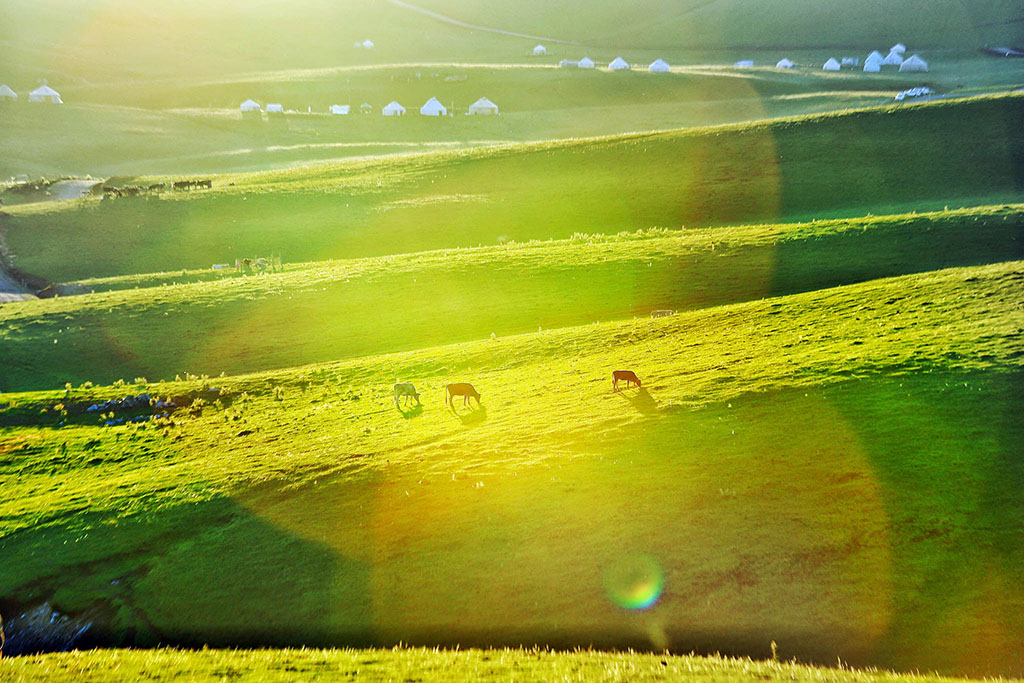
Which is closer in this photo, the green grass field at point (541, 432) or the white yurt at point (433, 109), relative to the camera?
the green grass field at point (541, 432)

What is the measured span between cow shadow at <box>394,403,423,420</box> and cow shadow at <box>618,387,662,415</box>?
934 centimetres

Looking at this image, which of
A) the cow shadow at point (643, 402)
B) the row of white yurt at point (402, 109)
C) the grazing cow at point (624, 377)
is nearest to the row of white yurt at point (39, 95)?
the row of white yurt at point (402, 109)

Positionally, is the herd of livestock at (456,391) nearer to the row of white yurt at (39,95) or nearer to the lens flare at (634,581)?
the lens flare at (634,581)

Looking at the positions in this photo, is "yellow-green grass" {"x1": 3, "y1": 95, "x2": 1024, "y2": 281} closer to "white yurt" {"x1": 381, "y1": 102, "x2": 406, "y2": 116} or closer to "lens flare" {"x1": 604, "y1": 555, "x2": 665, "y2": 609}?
"lens flare" {"x1": 604, "y1": 555, "x2": 665, "y2": 609}

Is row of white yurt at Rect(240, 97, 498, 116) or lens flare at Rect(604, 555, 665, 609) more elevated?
row of white yurt at Rect(240, 97, 498, 116)

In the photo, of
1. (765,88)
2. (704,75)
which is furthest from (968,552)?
(704,75)

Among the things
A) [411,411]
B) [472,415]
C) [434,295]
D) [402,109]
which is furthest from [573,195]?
[402,109]

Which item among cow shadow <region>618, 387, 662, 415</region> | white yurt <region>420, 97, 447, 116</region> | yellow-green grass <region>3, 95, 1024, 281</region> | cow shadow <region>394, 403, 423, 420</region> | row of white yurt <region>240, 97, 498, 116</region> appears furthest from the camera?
white yurt <region>420, 97, 447, 116</region>

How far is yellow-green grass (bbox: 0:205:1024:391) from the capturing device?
46.2 meters

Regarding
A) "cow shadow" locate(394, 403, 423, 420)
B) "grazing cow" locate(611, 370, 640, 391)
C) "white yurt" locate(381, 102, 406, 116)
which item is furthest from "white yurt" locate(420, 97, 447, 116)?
"grazing cow" locate(611, 370, 640, 391)

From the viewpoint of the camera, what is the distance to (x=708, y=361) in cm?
3319

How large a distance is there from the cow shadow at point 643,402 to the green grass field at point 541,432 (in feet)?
0.70

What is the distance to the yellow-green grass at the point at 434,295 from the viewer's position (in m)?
46.2

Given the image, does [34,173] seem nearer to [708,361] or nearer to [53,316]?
[53,316]
